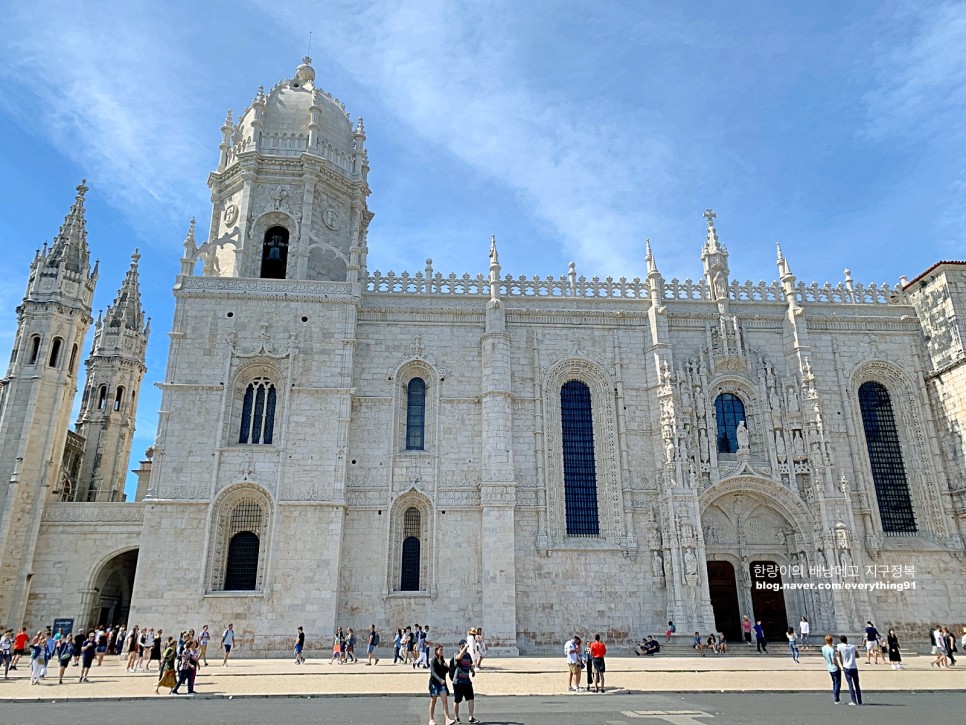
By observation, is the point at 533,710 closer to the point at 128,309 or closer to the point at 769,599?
the point at 769,599

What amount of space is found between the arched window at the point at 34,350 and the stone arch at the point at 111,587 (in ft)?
30.8

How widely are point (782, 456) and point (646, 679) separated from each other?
13.2 metres

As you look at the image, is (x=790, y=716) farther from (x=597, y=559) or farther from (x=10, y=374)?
(x=10, y=374)

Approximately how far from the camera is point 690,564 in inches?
1000

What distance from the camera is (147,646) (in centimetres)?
2131

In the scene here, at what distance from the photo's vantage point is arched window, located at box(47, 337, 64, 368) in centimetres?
3025

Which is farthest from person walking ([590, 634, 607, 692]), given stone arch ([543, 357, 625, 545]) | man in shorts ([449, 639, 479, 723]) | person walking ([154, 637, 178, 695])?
stone arch ([543, 357, 625, 545])

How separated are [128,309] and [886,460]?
4321 centimetres

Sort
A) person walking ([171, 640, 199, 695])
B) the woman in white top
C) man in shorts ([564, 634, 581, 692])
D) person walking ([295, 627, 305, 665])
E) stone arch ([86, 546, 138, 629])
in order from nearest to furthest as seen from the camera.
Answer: person walking ([171, 640, 199, 695]), man in shorts ([564, 634, 581, 692]), person walking ([295, 627, 305, 665]), the woman in white top, stone arch ([86, 546, 138, 629])

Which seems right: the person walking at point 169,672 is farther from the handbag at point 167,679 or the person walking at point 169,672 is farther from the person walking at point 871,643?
the person walking at point 871,643

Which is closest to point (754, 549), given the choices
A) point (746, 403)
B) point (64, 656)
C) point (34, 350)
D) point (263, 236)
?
point (746, 403)

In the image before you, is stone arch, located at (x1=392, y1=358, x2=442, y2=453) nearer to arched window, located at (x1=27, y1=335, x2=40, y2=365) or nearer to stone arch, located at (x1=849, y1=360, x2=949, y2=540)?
arched window, located at (x1=27, y1=335, x2=40, y2=365)

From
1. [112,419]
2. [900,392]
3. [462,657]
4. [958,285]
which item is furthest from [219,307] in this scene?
[958,285]

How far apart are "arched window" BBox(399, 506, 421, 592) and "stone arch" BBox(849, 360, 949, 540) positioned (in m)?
18.2
